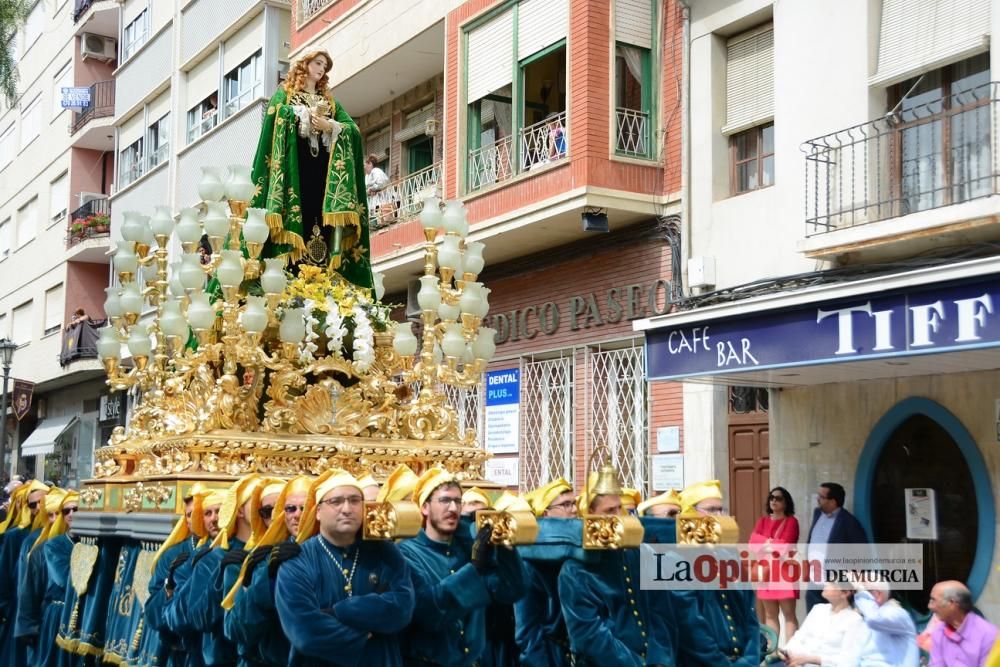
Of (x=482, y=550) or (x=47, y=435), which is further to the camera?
(x=47, y=435)

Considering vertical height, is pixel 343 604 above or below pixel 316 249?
below

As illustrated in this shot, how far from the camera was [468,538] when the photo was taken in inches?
242

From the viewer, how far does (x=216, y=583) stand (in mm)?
6059

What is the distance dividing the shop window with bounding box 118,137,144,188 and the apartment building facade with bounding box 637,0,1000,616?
15860 mm

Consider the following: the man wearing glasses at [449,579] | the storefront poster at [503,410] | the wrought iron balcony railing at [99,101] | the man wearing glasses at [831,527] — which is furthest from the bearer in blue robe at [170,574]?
the wrought iron balcony railing at [99,101]

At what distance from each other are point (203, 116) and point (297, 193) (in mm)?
→ 15808

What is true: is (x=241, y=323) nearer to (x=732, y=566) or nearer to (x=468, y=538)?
(x=468, y=538)

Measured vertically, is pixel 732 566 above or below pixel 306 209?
below

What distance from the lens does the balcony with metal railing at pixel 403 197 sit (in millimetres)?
17047

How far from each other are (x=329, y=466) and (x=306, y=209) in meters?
1.87

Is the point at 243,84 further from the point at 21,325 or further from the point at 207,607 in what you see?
the point at 207,607

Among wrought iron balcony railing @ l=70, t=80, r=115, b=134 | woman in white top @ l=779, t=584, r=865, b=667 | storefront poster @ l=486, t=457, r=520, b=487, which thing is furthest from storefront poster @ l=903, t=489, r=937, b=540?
wrought iron balcony railing @ l=70, t=80, r=115, b=134

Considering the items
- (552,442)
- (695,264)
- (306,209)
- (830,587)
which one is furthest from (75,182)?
(830,587)

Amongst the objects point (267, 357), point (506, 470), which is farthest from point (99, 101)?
point (267, 357)
